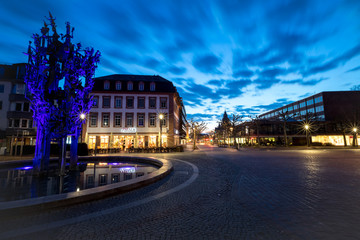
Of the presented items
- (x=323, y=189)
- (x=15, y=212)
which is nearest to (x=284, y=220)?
(x=323, y=189)

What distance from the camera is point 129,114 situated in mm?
32062

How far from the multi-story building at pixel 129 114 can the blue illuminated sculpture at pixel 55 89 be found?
20124 millimetres

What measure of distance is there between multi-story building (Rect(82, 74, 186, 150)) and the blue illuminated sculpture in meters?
20.1

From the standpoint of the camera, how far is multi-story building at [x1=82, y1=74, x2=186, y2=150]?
3106 cm

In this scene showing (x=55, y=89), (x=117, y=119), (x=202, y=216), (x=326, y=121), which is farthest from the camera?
(x=326, y=121)

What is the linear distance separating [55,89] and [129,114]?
2181 cm

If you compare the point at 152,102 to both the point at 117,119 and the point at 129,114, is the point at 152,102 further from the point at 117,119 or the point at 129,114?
the point at 117,119

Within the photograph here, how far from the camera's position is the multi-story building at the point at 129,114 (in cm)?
3106

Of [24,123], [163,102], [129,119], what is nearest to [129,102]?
[129,119]

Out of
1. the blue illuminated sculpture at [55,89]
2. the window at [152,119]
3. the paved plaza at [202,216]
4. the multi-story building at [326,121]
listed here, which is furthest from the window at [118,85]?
the multi-story building at [326,121]

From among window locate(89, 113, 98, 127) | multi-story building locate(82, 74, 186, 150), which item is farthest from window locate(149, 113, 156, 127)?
window locate(89, 113, 98, 127)

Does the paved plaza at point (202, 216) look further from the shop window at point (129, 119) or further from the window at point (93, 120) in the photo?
the window at point (93, 120)

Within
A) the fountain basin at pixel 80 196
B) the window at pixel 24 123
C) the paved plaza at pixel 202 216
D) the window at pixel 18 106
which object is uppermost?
the window at pixel 18 106

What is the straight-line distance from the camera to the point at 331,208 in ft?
14.7
